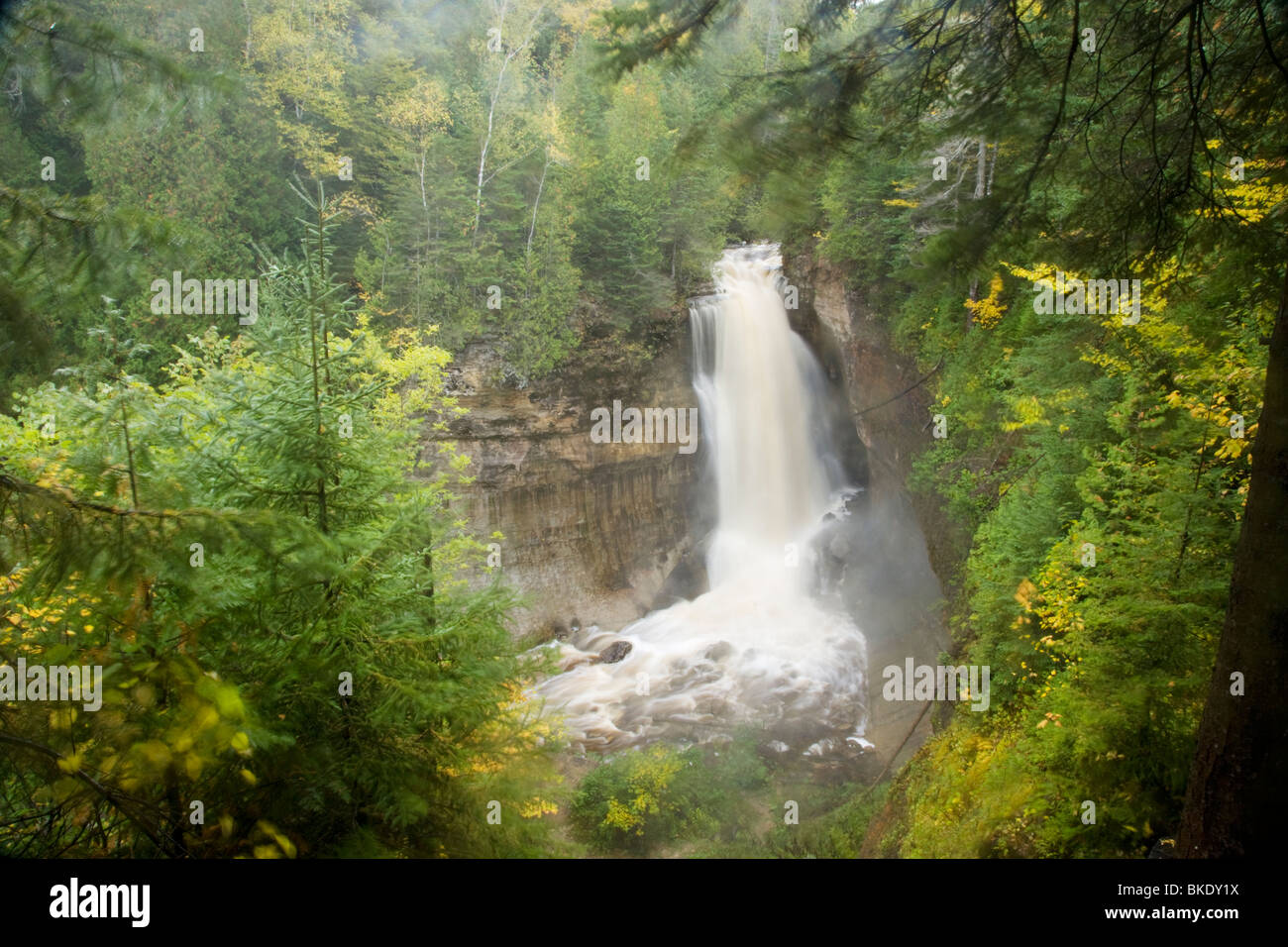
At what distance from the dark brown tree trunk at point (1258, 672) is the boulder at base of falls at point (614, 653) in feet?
53.9

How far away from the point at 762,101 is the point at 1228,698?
3978 millimetres

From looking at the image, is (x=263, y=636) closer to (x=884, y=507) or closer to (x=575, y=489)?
(x=575, y=489)

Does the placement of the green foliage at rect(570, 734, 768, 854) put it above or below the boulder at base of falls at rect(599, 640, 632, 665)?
below

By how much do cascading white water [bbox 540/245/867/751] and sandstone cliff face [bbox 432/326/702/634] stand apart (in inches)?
40.7

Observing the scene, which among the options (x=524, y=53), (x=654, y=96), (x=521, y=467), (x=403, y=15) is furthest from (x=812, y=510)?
(x=403, y=15)

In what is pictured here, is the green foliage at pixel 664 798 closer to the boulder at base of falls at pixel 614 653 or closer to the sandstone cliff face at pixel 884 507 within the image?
the sandstone cliff face at pixel 884 507

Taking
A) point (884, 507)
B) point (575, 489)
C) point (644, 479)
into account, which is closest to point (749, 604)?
point (884, 507)

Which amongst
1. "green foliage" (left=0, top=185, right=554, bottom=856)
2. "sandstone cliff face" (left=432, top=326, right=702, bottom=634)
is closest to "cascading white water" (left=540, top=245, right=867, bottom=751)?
"sandstone cliff face" (left=432, top=326, right=702, bottom=634)

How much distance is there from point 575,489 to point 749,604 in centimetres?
654

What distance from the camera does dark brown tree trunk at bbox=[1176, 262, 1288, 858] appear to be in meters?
3.21

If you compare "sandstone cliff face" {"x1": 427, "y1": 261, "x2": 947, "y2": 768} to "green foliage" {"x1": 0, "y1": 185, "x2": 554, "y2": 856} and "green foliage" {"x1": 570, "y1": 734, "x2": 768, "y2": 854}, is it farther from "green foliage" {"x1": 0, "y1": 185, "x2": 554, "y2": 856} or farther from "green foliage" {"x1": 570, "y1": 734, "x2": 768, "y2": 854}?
"green foliage" {"x1": 0, "y1": 185, "x2": 554, "y2": 856}

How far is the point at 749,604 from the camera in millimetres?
21016
